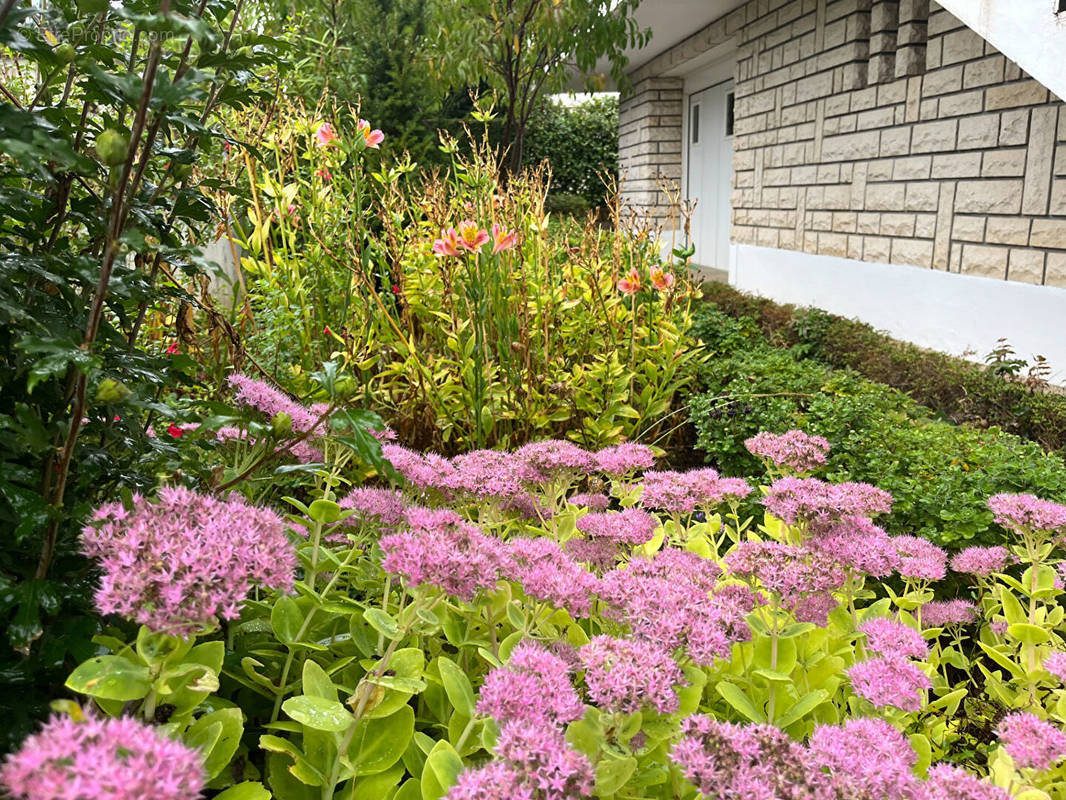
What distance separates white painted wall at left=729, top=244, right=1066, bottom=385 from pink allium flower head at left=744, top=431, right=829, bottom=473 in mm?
3119

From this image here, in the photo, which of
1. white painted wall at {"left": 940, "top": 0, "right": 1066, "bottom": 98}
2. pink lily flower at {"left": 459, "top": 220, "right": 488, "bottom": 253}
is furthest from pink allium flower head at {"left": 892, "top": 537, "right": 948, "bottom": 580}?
white painted wall at {"left": 940, "top": 0, "right": 1066, "bottom": 98}

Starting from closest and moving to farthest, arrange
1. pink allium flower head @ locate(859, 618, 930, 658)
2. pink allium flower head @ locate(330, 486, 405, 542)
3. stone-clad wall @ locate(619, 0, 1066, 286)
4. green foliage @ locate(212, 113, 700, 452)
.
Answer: pink allium flower head @ locate(859, 618, 930, 658) < pink allium flower head @ locate(330, 486, 405, 542) < green foliage @ locate(212, 113, 700, 452) < stone-clad wall @ locate(619, 0, 1066, 286)

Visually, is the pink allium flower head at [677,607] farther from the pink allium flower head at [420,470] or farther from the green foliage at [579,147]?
the green foliage at [579,147]

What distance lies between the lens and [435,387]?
106 inches

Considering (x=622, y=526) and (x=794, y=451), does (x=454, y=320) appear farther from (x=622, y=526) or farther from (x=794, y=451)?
(x=622, y=526)

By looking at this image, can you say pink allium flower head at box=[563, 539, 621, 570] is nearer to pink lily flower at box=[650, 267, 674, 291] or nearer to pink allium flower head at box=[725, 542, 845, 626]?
pink allium flower head at box=[725, 542, 845, 626]

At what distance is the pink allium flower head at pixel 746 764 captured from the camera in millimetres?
697

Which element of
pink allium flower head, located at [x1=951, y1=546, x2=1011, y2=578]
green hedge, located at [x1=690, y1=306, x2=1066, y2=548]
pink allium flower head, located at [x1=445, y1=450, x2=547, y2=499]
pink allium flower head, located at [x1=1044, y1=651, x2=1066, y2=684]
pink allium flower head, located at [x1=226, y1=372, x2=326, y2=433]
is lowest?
green hedge, located at [x1=690, y1=306, x2=1066, y2=548]

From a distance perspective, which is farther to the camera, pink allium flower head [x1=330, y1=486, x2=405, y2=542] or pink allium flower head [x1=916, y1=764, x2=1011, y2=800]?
pink allium flower head [x1=330, y1=486, x2=405, y2=542]

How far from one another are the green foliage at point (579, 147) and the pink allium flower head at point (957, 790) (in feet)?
45.9

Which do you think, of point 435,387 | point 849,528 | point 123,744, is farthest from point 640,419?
point 123,744

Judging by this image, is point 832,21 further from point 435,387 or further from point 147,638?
point 147,638

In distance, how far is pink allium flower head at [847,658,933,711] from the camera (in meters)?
0.94

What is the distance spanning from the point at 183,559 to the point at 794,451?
4.04ft
